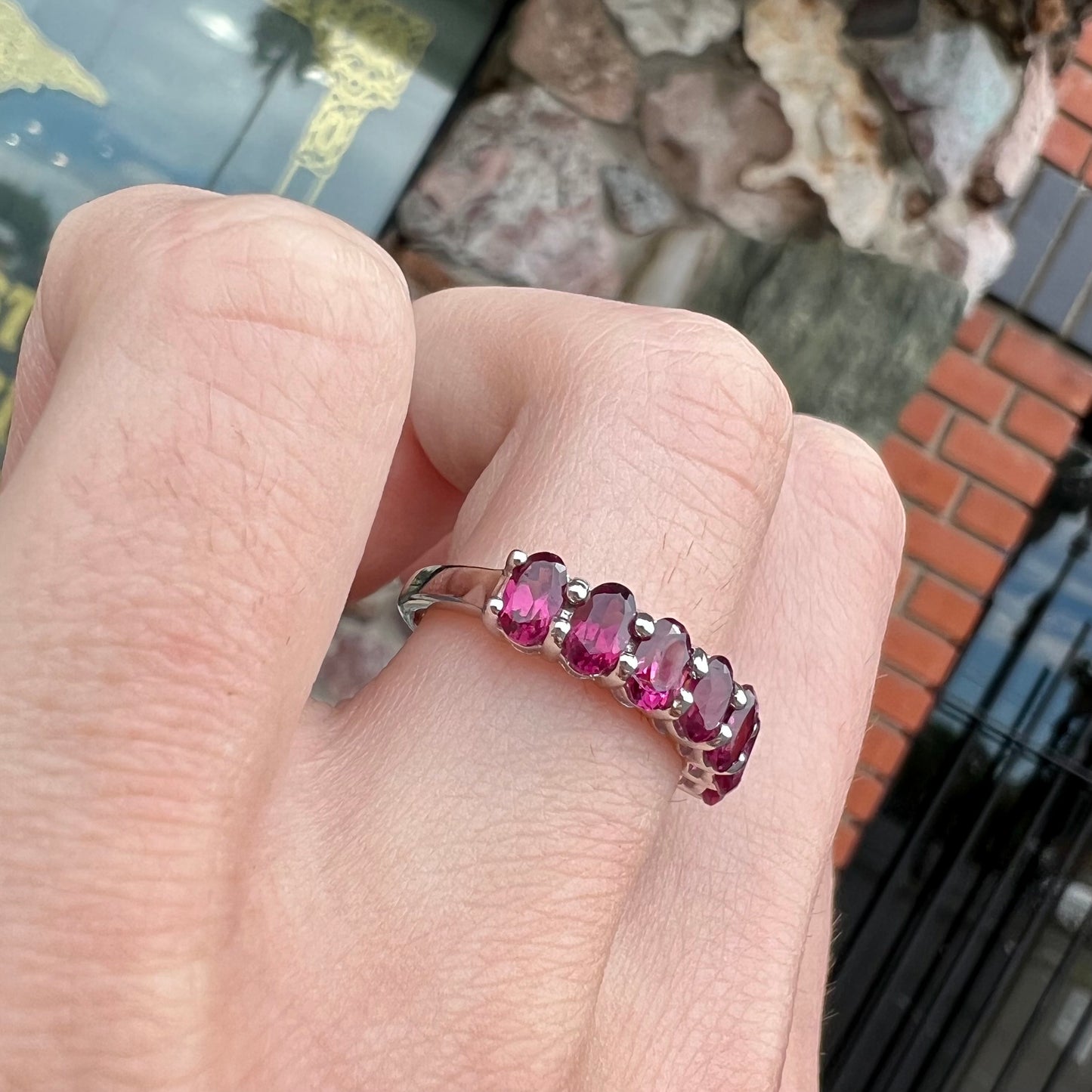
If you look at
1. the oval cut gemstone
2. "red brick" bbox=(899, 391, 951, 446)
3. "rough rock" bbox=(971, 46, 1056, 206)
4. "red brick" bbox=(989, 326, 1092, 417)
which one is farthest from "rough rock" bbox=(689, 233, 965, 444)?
the oval cut gemstone

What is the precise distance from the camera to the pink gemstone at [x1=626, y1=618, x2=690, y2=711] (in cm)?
49

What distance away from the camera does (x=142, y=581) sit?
0.42 meters

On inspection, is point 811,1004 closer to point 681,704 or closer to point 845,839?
point 681,704

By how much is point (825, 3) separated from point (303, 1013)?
1251mm

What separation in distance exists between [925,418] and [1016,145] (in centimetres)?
53

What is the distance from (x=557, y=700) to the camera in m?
0.51

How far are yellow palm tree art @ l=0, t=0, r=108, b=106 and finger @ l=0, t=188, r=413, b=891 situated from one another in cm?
80

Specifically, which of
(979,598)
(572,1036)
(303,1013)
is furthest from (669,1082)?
(979,598)

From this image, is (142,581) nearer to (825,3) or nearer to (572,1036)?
(572,1036)

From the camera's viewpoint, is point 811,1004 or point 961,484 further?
point 961,484

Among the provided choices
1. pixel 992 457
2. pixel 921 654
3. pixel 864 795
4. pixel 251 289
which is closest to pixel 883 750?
pixel 864 795

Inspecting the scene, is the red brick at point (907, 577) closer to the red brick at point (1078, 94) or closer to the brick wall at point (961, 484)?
the brick wall at point (961, 484)

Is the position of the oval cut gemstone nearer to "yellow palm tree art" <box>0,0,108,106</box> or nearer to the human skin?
the human skin

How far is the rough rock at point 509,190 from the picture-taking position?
1.22 meters
